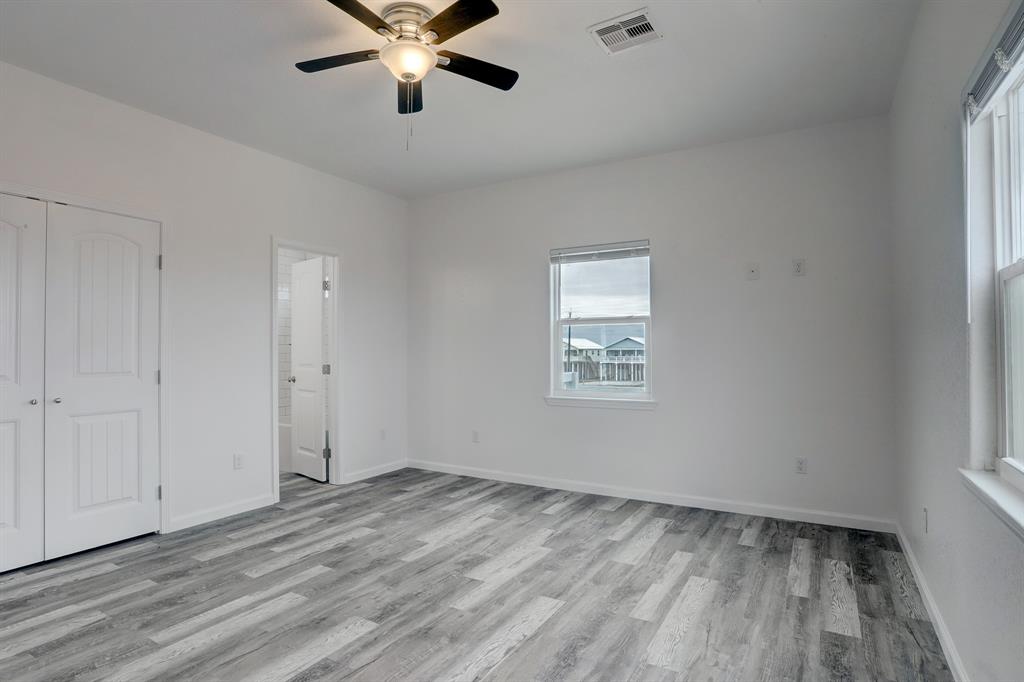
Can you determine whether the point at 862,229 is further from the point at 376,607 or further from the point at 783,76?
the point at 376,607

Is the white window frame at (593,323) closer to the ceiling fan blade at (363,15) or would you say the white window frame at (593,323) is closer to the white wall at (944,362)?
the white wall at (944,362)

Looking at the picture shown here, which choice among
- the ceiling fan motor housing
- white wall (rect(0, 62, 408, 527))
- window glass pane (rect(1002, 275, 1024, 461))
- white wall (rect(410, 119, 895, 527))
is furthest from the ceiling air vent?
white wall (rect(0, 62, 408, 527))

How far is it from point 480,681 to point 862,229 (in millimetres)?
3600

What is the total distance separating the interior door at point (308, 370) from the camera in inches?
201

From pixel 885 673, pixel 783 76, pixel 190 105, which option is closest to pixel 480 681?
pixel 885 673

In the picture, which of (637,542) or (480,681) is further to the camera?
(637,542)

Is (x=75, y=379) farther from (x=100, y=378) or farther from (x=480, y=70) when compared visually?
(x=480, y=70)

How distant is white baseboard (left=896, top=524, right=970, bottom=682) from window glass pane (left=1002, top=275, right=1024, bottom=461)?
0.84 meters

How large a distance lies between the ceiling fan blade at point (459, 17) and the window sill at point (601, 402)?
3020mm

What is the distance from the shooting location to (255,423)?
429 centimetres

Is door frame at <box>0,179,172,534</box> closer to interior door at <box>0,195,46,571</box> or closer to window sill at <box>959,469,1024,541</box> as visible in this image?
interior door at <box>0,195,46,571</box>

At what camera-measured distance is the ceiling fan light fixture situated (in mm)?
2453

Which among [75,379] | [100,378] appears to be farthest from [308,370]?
[75,379]

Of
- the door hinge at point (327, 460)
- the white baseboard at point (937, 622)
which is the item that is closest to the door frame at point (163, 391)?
the door hinge at point (327, 460)
